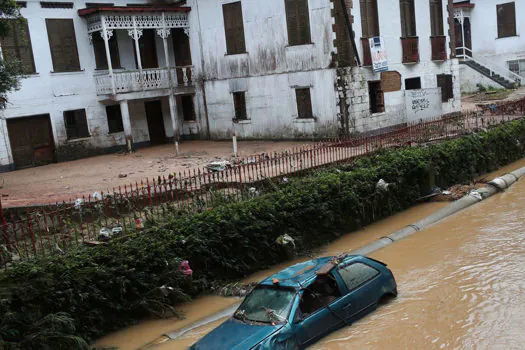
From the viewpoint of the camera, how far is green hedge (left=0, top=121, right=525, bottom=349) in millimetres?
8500

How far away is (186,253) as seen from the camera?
1061 cm

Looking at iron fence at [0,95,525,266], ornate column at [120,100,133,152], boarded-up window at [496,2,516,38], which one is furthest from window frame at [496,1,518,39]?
ornate column at [120,100,133,152]

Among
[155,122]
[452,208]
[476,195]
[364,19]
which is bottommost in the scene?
[452,208]

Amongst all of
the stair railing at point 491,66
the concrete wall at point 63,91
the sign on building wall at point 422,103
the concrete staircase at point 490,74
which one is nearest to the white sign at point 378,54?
the sign on building wall at point 422,103

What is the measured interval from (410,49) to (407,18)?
4.78 feet

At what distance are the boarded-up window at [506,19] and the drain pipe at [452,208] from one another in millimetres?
21204

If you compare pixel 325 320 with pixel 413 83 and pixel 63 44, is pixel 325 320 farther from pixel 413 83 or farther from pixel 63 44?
pixel 63 44

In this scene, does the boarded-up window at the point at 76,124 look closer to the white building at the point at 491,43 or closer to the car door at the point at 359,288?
the car door at the point at 359,288

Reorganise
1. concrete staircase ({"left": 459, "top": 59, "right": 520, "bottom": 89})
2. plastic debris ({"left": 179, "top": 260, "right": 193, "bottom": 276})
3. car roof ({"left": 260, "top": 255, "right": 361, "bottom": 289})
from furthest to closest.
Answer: concrete staircase ({"left": 459, "top": 59, "right": 520, "bottom": 89}), plastic debris ({"left": 179, "top": 260, "right": 193, "bottom": 276}), car roof ({"left": 260, "top": 255, "right": 361, "bottom": 289})

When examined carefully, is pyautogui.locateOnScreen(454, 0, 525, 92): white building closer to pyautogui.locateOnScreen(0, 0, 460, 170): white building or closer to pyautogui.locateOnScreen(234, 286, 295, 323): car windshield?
pyautogui.locateOnScreen(0, 0, 460, 170): white building

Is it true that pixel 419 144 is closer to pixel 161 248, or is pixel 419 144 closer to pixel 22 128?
pixel 161 248

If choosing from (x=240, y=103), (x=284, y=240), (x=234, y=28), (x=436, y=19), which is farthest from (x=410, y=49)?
(x=284, y=240)

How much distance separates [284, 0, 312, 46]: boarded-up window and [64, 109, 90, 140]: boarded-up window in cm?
1016

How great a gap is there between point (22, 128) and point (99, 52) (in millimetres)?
5091
